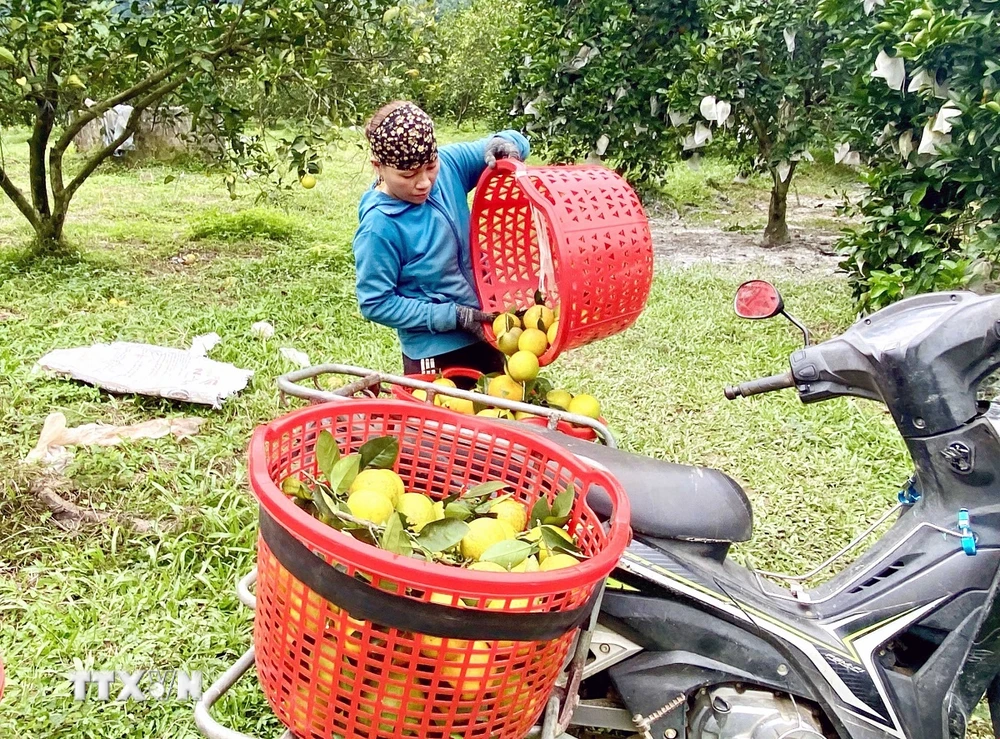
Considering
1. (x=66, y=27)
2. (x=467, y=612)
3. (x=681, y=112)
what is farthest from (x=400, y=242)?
(x=681, y=112)

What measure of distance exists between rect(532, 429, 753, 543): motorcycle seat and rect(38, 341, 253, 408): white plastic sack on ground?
2.53 m

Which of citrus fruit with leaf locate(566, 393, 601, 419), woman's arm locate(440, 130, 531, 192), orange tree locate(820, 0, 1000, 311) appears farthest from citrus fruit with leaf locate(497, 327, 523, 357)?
orange tree locate(820, 0, 1000, 311)

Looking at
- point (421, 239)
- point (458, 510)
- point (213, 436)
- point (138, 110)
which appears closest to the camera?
point (458, 510)

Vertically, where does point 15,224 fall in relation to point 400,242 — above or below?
below

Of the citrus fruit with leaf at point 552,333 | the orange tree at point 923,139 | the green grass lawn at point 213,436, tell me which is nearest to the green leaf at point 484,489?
the citrus fruit with leaf at point 552,333

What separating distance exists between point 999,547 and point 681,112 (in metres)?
4.92

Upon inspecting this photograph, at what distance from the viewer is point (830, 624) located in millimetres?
1831

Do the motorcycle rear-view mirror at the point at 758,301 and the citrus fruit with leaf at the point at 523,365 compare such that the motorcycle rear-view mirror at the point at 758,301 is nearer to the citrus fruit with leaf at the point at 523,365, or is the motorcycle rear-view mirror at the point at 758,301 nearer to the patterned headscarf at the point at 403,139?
the citrus fruit with leaf at the point at 523,365

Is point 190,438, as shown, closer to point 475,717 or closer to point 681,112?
point 475,717

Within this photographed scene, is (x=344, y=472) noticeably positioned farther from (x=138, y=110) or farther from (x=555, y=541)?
(x=138, y=110)

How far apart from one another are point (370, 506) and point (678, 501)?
68cm

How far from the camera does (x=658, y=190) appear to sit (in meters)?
8.62

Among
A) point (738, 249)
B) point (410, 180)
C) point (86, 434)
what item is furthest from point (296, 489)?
point (738, 249)

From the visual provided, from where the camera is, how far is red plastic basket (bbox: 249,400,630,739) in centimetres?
113
